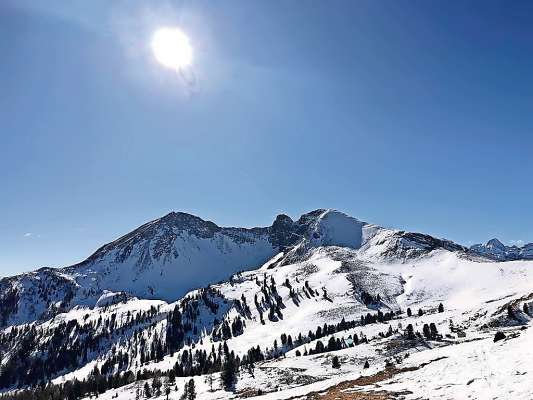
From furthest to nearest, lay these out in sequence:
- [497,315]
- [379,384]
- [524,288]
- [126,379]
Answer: [524,288] < [126,379] < [497,315] < [379,384]

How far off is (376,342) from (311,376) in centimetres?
4358

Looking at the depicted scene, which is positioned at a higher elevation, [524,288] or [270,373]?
[524,288]

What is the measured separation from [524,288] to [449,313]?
4610 cm

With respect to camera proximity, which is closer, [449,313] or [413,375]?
[413,375]

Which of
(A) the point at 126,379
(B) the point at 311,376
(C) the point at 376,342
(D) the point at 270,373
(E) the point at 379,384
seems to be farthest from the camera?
(A) the point at 126,379

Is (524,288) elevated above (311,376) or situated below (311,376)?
above

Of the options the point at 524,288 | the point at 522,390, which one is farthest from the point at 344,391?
the point at 524,288

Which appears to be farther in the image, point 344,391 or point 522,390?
point 344,391

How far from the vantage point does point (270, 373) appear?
104 metres

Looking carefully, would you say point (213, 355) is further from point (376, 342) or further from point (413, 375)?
point (413, 375)

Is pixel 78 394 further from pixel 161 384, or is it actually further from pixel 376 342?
pixel 376 342

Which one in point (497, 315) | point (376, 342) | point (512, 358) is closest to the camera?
point (512, 358)

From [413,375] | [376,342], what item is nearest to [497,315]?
[376,342]

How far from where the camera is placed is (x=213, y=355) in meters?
198
